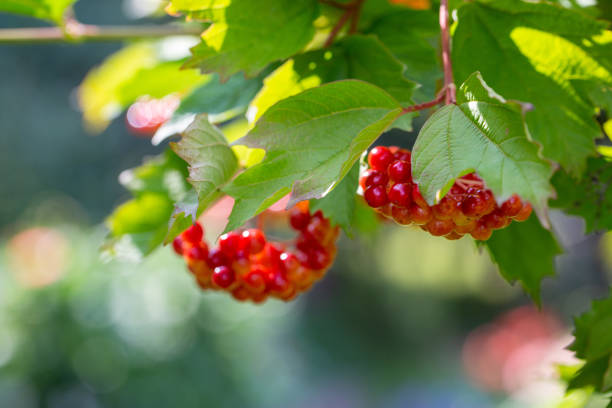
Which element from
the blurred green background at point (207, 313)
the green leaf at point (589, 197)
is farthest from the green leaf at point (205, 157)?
the blurred green background at point (207, 313)

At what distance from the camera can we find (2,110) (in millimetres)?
6695

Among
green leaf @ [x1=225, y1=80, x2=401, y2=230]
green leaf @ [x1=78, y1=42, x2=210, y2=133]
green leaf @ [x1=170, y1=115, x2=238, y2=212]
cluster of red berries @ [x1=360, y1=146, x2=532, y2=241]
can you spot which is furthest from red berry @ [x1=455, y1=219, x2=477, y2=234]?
green leaf @ [x1=78, y1=42, x2=210, y2=133]

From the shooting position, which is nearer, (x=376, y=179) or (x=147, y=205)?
(x=376, y=179)

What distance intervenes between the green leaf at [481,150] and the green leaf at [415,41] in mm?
175

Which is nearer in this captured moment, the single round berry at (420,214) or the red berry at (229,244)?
the single round berry at (420,214)

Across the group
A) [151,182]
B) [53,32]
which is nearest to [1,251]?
[53,32]

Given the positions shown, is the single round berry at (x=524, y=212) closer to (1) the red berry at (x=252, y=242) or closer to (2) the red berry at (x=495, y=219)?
(2) the red berry at (x=495, y=219)

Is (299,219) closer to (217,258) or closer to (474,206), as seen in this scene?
(217,258)

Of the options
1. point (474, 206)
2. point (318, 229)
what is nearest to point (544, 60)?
point (474, 206)

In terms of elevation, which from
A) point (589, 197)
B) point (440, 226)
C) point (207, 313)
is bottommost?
point (207, 313)

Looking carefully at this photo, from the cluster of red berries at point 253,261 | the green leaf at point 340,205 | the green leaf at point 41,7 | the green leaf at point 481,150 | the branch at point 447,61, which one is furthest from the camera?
the green leaf at point 41,7

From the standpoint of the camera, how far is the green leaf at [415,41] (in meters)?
0.67

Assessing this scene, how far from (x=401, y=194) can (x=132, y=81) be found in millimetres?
636

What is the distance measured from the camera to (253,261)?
30.3 inches
